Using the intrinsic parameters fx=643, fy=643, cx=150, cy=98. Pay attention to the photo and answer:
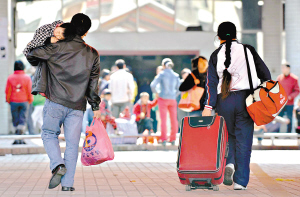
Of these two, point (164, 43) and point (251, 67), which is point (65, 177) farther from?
point (164, 43)

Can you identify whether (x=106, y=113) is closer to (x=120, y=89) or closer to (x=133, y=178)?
(x=120, y=89)

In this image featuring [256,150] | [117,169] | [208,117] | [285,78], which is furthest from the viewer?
[285,78]

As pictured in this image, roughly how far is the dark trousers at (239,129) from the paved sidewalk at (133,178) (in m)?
0.21

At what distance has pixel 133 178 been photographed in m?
8.23

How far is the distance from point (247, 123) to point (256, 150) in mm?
7151

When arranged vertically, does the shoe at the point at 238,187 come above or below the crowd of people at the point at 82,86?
below

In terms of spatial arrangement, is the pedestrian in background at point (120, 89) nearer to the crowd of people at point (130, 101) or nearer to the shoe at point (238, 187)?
the crowd of people at point (130, 101)

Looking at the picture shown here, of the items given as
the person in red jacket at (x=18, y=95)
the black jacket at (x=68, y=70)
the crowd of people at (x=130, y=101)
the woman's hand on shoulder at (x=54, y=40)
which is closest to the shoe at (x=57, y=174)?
the black jacket at (x=68, y=70)

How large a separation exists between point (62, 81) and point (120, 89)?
833 centimetres

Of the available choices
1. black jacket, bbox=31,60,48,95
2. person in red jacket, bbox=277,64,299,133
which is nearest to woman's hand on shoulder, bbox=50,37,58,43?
black jacket, bbox=31,60,48,95

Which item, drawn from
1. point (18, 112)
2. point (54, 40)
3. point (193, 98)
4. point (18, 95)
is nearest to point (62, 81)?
point (54, 40)

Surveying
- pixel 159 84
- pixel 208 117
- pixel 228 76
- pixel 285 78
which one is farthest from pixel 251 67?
pixel 285 78

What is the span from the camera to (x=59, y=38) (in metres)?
6.61

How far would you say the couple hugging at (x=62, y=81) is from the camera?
21.4ft
